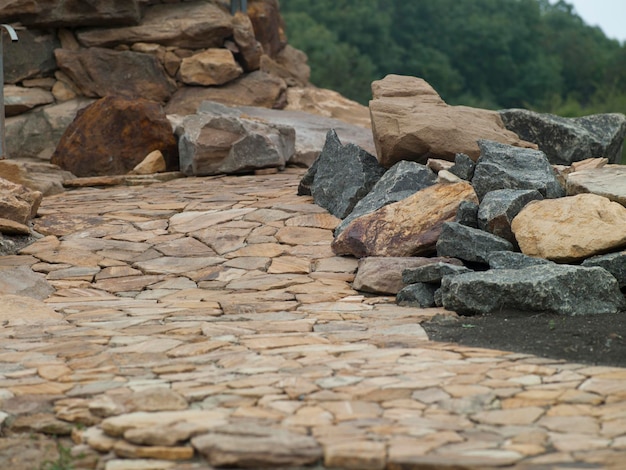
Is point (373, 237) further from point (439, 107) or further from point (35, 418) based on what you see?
point (35, 418)

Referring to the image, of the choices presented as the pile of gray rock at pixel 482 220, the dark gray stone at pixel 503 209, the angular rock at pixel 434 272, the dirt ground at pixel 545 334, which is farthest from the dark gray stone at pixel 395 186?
the dirt ground at pixel 545 334

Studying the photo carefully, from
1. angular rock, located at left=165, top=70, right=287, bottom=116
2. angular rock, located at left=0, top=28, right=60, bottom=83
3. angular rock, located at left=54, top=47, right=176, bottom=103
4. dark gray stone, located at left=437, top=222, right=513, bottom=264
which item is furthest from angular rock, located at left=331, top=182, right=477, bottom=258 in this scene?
angular rock, located at left=0, top=28, right=60, bottom=83

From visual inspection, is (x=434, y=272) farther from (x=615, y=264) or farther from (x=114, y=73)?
(x=114, y=73)

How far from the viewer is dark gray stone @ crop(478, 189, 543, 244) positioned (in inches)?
296

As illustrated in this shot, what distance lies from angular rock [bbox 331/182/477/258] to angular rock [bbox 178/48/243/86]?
700 centimetres

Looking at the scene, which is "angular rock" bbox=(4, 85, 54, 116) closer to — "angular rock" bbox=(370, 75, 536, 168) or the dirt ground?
"angular rock" bbox=(370, 75, 536, 168)

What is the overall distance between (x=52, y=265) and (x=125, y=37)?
23.1 ft

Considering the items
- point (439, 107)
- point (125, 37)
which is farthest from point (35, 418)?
point (125, 37)

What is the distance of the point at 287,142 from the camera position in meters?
12.1

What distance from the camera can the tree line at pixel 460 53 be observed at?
1549 inches

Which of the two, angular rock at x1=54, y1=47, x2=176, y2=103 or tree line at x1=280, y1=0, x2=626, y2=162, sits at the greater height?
tree line at x1=280, y1=0, x2=626, y2=162

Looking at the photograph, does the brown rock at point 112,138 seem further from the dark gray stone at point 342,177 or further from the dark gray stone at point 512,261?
the dark gray stone at point 512,261

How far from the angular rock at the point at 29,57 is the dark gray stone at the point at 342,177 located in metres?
6.16

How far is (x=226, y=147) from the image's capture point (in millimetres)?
11539
